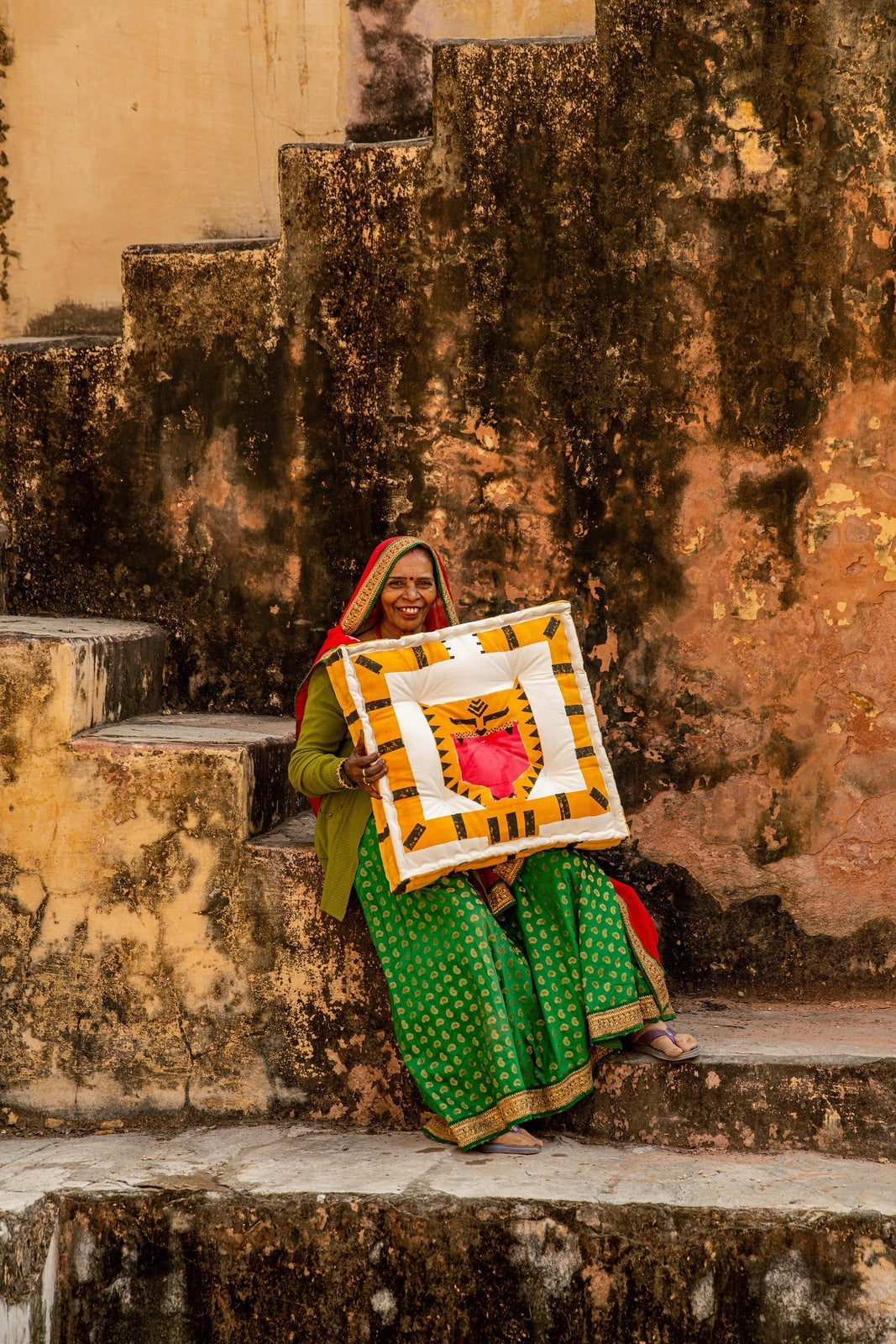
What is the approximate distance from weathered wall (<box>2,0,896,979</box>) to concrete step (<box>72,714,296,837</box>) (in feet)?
1.83

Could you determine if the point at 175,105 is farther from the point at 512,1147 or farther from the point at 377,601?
the point at 512,1147

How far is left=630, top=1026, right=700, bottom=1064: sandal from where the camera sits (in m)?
3.09

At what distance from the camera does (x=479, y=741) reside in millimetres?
3104

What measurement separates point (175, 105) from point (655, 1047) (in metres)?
3.59

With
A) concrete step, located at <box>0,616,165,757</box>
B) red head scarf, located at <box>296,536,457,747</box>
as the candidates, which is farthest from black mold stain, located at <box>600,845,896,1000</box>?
concrete step, located at <box>0,616,165,757</box>

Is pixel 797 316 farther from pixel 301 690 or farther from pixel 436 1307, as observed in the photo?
pixel 436 1307

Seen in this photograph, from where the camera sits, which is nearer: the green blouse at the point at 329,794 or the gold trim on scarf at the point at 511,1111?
the gold trim on scarf at the point at 511,1111

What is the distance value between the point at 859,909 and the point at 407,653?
156 cm

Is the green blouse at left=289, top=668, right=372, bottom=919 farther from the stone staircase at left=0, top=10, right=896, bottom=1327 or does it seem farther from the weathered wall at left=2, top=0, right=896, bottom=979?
the weathered wall at left=2, top=0, right=896, bottom=979

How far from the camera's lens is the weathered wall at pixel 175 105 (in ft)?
15.0

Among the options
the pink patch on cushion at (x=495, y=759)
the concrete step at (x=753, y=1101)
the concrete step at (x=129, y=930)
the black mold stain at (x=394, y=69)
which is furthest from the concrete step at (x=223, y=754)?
the black mold stain at (x=394, y=69)

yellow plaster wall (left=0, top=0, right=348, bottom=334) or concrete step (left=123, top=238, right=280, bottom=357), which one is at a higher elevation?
yellow plaster wall (left=0, top=0, right=348, bottom=334)

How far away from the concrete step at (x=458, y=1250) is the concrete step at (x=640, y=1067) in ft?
0.33

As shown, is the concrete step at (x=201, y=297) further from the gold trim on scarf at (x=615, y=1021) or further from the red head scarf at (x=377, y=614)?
the gold trim on scarf at (x=615, y=1021)
